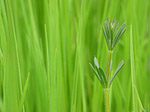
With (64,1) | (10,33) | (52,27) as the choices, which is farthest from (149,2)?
(10,33)

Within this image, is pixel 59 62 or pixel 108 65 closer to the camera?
pixel 108 65

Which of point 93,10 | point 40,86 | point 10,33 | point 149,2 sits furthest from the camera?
point 93,10

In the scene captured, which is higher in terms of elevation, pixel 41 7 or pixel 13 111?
pixel 41 7

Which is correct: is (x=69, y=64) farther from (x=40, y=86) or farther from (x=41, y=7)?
(x=41, y=7)

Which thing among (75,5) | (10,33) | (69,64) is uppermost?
(75,5)

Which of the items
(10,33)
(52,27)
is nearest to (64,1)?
(52,27)

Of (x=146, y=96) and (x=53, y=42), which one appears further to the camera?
(x=146, y=96)

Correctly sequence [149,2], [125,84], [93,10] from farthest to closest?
[93,10], [149,2], [125,84]
